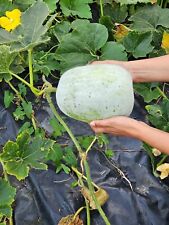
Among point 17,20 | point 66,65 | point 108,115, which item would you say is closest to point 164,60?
point 108,115

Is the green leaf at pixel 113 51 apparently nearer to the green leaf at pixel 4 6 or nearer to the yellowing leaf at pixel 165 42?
the yellowing leaf at pixel 165 42

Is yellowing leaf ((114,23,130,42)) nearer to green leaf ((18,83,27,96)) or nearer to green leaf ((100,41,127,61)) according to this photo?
green leaf ((100,41,127,61))

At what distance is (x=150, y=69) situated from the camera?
1.56 meters

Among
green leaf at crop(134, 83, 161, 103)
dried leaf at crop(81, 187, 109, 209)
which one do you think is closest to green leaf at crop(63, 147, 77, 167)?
dried leaf at crop(81, 187, 109, 209)

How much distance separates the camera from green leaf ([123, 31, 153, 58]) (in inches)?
73.4

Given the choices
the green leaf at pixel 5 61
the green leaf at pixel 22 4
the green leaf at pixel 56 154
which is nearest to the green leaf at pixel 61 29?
the green leaf at pixel 22 4

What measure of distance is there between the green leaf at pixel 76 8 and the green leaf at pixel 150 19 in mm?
181

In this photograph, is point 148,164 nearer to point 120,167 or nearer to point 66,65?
point 120,167

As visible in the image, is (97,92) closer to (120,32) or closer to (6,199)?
(6,199)

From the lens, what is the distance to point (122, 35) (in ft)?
6.66

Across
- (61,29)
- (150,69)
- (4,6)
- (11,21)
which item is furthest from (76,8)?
(150,69)

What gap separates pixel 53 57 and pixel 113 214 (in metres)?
0.62

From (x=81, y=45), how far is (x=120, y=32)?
0.30 meters

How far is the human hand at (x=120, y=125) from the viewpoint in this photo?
4.32 ft
